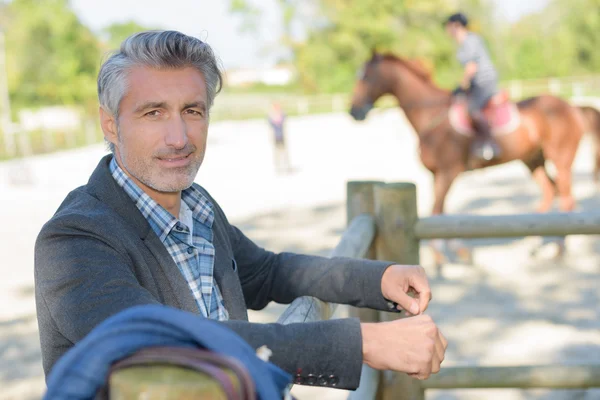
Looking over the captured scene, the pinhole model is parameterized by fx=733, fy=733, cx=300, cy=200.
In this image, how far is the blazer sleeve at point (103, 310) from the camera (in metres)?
1.10

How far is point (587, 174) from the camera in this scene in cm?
1206

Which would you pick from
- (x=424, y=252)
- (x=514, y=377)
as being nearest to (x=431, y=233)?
(x=514, y=377)

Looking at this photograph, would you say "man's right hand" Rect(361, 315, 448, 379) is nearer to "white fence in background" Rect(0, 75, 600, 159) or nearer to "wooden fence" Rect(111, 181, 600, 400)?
"wooden fence" Rect(111, 181, 600, 400)

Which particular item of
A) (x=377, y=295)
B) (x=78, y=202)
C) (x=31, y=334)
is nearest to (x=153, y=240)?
(x=78, y=202)

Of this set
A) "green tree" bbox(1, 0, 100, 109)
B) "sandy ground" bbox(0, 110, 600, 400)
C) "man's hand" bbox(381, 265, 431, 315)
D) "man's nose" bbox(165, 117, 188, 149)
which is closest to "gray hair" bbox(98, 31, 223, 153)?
"man's nose" bbox(165, 117, 188, 149)

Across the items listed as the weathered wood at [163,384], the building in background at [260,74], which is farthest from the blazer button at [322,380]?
the building in background at [260,74]

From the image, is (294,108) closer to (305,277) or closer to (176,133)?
(305,277)

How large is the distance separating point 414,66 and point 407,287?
708cm

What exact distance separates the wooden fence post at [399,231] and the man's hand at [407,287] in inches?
29.4

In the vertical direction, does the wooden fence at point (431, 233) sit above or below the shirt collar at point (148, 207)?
below

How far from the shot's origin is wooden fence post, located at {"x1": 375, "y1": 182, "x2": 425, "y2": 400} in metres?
2.45

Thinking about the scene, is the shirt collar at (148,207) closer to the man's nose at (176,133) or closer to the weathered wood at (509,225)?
the man's nose at (176,133)

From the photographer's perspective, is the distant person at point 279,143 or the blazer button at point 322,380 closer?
the blazer button at point 322,380

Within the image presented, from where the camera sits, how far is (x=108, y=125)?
158 centimetres
